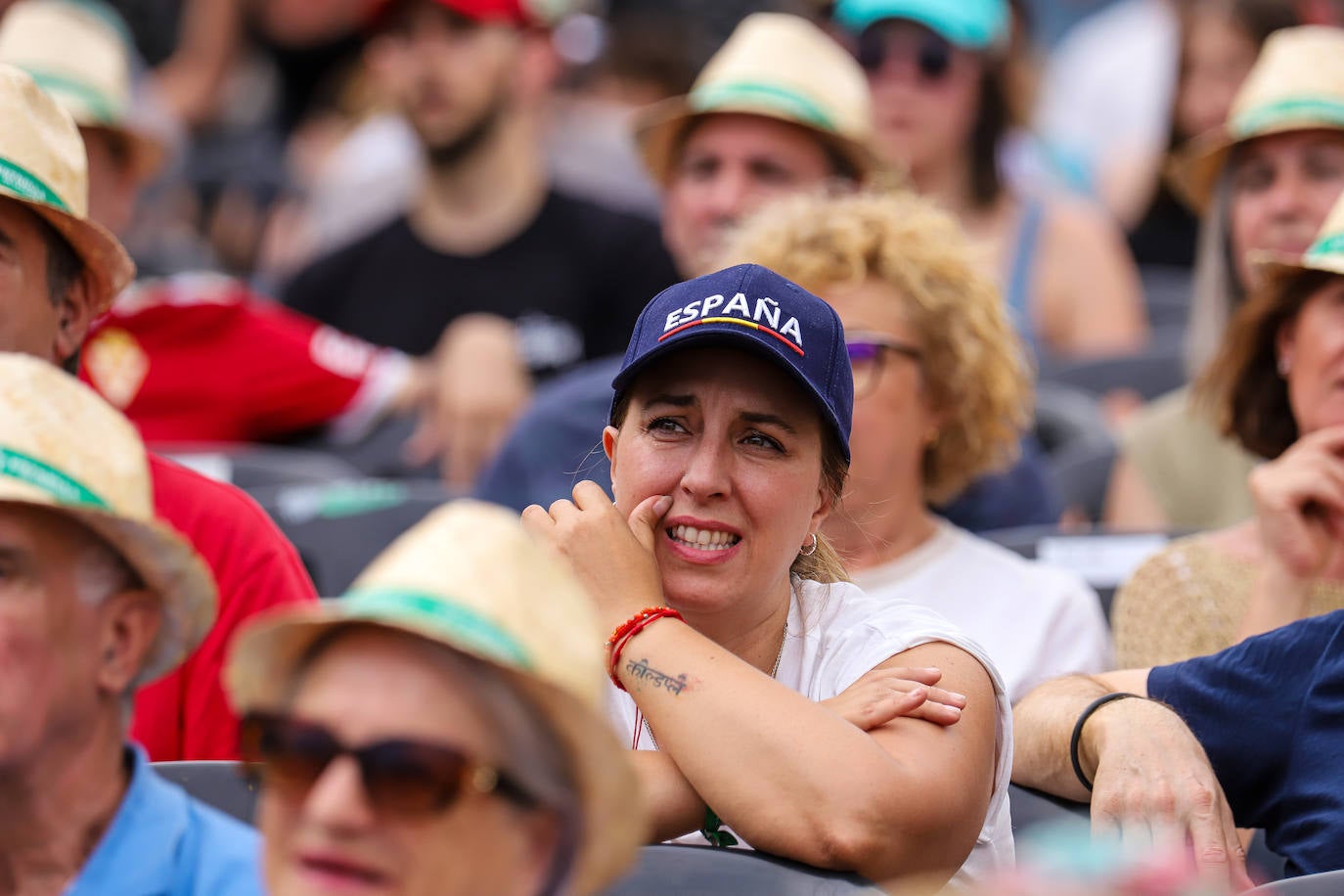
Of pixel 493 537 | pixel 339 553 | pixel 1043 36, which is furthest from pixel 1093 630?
pixel 1043 36

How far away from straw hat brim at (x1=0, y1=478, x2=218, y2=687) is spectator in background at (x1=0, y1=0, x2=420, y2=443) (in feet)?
10.2

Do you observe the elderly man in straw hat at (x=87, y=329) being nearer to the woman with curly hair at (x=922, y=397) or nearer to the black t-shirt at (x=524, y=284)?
the woman with curly hair at (x=922, y=397)

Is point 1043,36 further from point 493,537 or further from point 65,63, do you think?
point 493,537

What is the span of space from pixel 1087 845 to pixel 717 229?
11.3 ft

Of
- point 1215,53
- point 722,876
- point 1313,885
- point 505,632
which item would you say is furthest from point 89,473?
point 1215,53

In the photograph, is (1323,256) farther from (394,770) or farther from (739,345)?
(394,770)

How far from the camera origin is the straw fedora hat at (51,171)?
2.51 m

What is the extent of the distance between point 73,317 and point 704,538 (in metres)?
0.97

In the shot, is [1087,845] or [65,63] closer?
[1087,845]

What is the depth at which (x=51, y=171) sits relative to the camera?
255cm

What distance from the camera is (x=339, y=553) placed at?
3.91 m

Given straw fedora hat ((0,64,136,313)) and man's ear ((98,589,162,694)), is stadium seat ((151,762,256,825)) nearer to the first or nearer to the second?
man's ear ((98,589,162,694))

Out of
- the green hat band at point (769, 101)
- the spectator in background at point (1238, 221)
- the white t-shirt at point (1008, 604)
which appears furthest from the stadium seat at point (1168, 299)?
the white t-shirt at point (1008, 604)

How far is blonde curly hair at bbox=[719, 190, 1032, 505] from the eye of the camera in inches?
133
